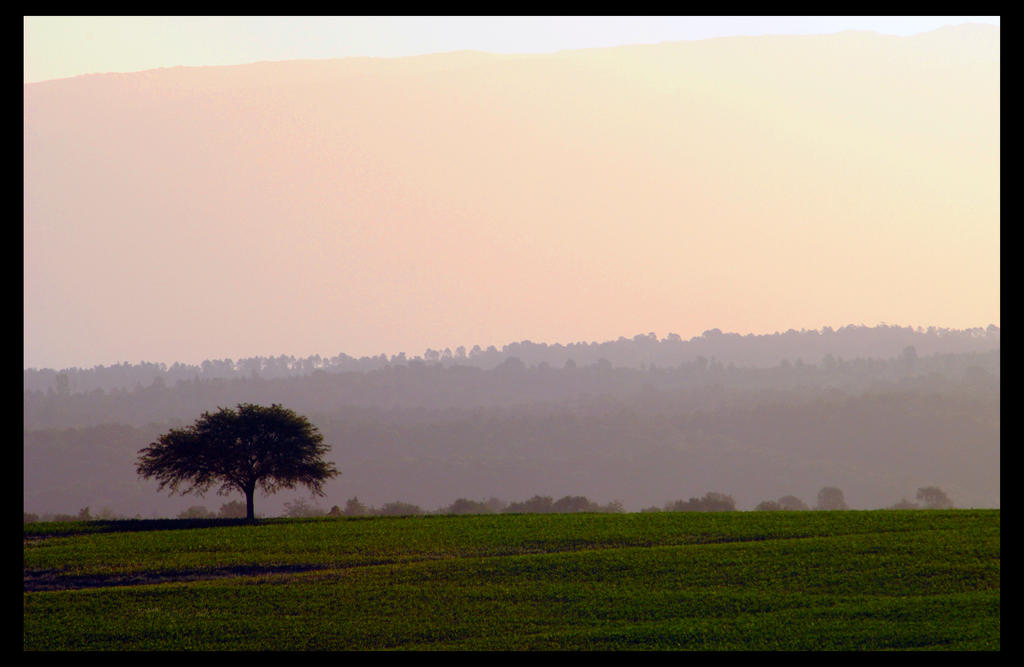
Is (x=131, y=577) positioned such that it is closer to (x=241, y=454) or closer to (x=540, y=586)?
(x=540, y=586)

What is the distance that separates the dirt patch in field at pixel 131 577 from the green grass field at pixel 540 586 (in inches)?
5.4

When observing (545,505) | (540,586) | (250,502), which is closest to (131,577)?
(540,586)

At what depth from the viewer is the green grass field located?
29672 mm

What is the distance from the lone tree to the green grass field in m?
10.7

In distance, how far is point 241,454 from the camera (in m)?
63.6

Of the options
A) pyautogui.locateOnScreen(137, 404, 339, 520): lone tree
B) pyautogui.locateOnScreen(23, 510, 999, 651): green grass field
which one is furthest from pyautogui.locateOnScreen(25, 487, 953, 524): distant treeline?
pyautogui.locateOnScreen(23, 510, 999, 651): green grass field

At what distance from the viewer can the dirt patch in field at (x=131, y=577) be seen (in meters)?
40.2

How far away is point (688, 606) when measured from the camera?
32594 millimetres

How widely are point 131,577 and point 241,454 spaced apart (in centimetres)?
2258

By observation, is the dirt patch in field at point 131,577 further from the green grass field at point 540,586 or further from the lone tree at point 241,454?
the lone tree at point 241,454

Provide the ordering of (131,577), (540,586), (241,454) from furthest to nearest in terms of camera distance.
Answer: (241,454) < (131,577) < (540,586)

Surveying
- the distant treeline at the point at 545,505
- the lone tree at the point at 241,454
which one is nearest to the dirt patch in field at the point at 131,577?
the lone tree at the point at 241,454
